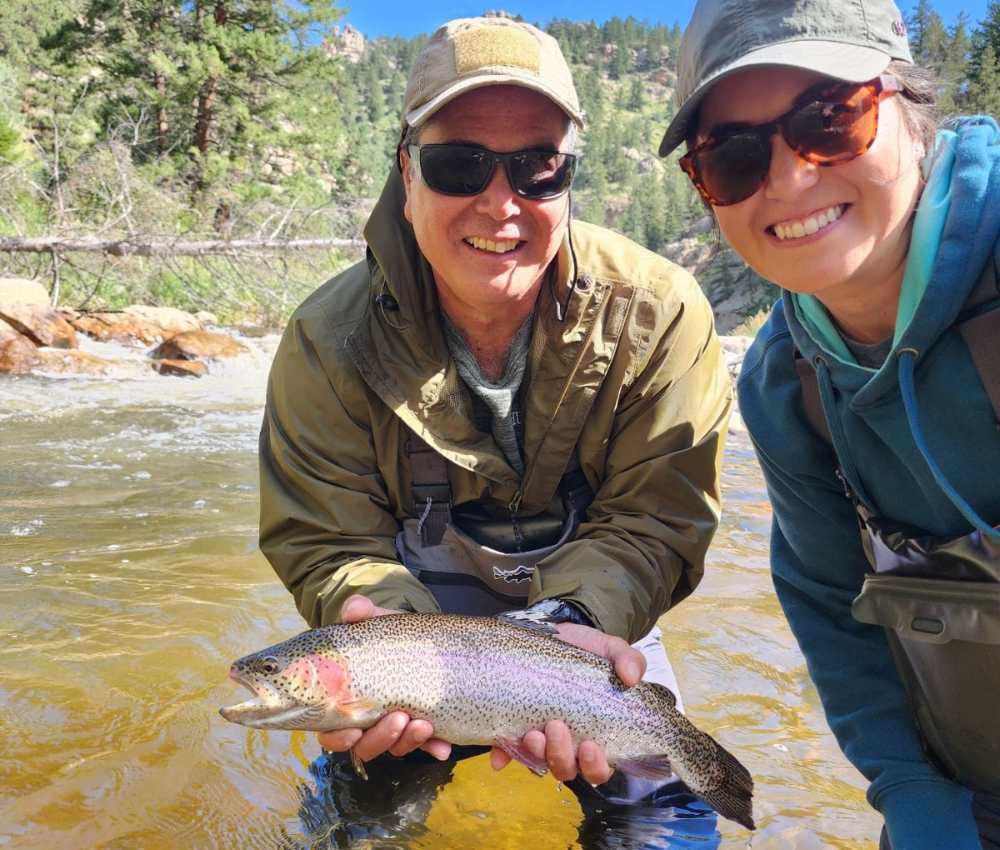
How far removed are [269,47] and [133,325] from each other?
13985 millimetres

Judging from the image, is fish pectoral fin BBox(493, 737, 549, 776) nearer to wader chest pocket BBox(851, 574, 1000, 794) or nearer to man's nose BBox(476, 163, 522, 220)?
wader chest pocket BBox(851, 574, 1000, 794)

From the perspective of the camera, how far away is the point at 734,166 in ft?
6.78

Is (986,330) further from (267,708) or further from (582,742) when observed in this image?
(267,708)

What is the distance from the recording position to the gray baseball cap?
1904mm

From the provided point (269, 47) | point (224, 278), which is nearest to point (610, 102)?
point (269, 47)

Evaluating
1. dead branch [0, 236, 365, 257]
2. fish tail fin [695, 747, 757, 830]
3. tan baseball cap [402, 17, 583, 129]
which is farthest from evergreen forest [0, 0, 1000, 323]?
fish tail fin [695, 747, 757, 830]

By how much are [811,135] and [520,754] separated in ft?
5.72

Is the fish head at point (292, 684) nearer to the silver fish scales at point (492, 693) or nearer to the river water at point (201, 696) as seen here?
the silver fish scales at point (492, 693)

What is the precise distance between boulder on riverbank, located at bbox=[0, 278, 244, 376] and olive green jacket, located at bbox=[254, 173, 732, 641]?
10.9m

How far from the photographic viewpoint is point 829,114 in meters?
1.94

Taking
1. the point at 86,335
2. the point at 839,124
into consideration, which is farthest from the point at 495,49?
the point at 86,335

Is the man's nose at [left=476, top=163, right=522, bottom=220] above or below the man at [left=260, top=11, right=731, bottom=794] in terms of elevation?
above

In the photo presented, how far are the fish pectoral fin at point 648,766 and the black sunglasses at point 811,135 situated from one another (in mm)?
1525

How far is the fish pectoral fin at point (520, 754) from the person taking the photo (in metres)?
2.56
